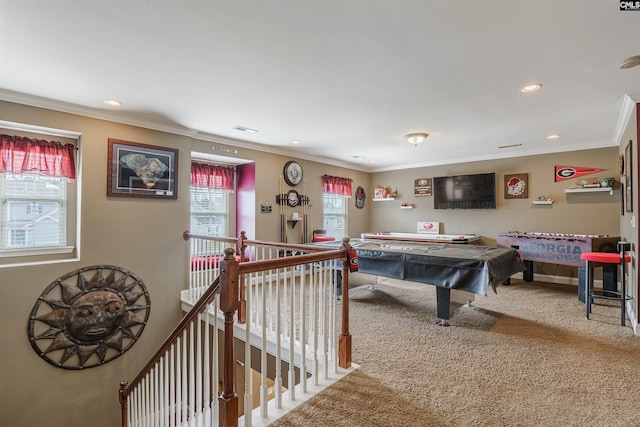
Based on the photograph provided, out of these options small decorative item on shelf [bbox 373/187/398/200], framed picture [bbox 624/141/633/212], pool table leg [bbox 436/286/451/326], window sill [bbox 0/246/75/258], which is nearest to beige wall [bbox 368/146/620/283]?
small decorative item on shelf [bbox 373/187/398/200]

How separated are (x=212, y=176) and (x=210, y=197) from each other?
368mm

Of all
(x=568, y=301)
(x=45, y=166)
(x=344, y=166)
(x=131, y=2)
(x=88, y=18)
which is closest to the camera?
(x=131, y=2)

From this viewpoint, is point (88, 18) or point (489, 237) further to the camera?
point (489, 237)

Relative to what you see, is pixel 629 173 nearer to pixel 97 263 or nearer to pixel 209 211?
pixel 209 211

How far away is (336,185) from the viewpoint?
6676 millimetres

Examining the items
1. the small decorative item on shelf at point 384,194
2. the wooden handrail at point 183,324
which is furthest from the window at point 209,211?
the small decorative item on shelf at point 384,194

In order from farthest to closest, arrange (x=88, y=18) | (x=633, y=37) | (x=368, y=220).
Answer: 1. (x=368, y=220)
2. (x=633, y=37)
3. (x=88, y=18)

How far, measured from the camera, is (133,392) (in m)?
2.92

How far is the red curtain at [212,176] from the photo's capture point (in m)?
4.87

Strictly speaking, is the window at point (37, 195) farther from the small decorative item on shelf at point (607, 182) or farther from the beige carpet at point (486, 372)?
the small decorative item on shelf at point (607, 182)

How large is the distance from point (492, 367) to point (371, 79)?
2.60m

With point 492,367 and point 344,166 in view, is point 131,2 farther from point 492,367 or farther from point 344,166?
point 344,166

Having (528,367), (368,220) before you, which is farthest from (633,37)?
(368,220)

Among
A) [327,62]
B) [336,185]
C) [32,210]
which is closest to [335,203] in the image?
[336,185]
